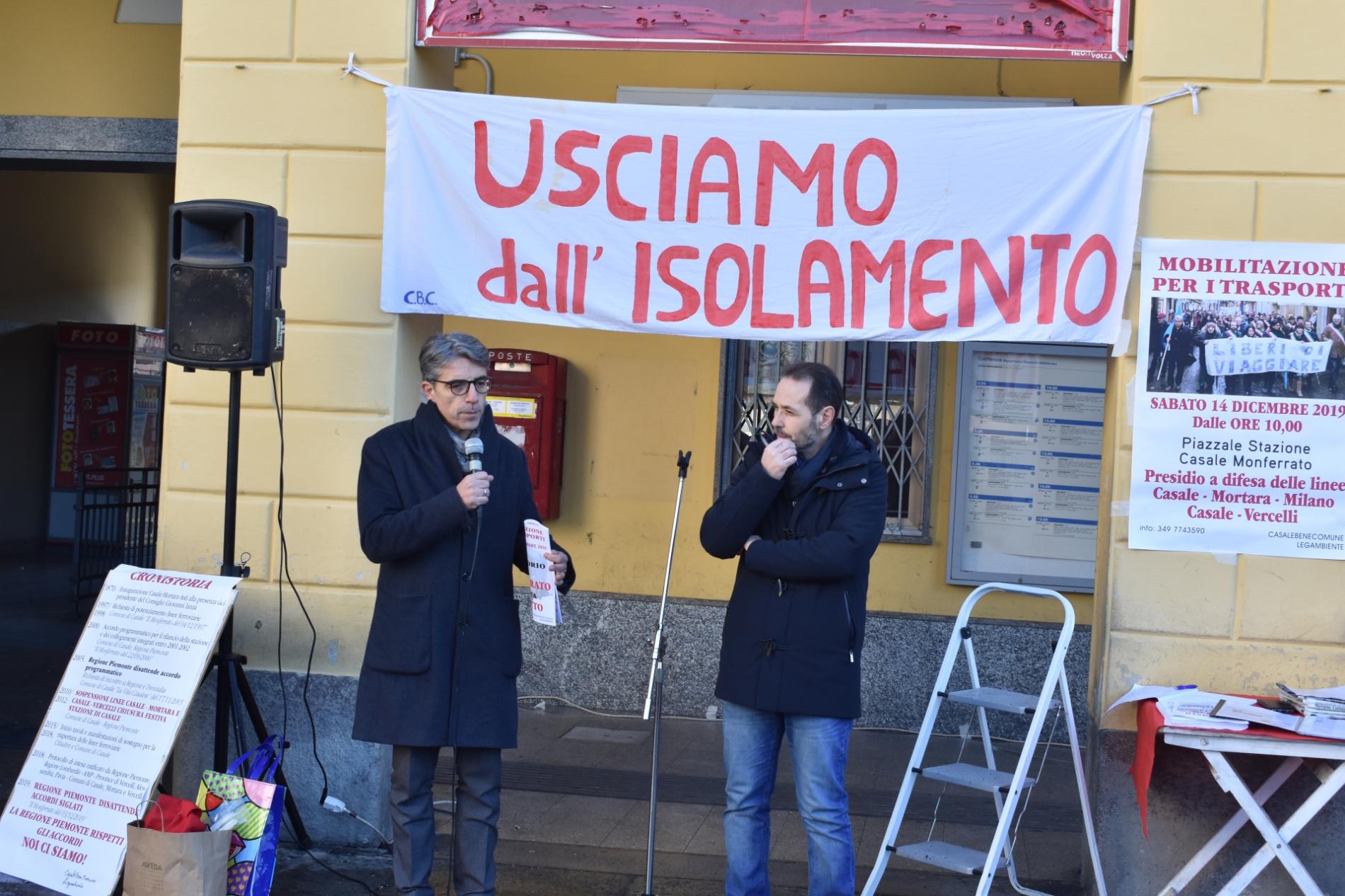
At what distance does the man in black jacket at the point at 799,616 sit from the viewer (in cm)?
400

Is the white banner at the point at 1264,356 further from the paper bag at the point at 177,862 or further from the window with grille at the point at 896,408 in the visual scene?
the paper bag at the point at 177,862

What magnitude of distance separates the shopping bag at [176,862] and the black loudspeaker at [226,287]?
5.16 feet

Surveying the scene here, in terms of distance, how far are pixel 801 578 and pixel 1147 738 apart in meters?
1.33

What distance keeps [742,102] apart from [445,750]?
3.82m

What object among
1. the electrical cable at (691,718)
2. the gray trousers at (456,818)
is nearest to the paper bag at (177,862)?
the gray trousers at (456,818)

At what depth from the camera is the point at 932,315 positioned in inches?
188

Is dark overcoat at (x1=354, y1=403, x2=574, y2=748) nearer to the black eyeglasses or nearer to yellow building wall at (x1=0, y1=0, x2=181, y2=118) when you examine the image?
the black eyeglasses

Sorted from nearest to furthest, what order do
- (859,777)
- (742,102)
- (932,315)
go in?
(932,315)
(859,777)
(742,102)

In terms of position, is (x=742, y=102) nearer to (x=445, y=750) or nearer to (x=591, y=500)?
(x=591, y=500)

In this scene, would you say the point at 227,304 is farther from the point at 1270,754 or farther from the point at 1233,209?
the point at 1270,754

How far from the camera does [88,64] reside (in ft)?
21.8

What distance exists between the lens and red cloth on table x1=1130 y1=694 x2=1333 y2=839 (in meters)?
4.18

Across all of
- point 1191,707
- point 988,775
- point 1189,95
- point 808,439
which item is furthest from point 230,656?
point 1189,95

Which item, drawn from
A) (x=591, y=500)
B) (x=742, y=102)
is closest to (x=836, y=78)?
(x=742, y=102)
